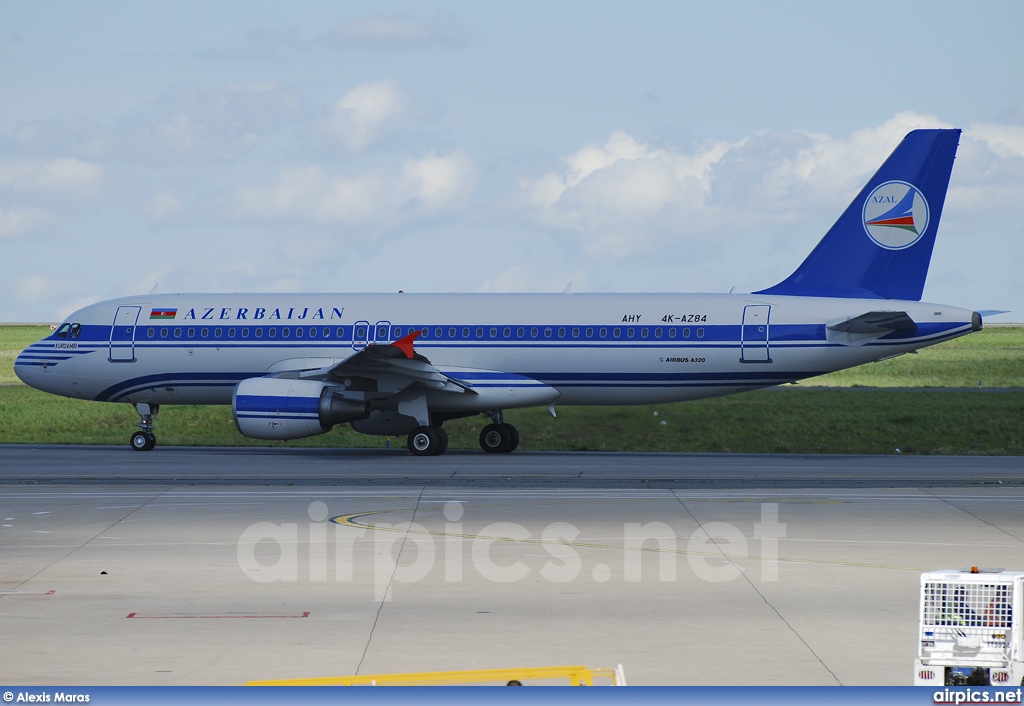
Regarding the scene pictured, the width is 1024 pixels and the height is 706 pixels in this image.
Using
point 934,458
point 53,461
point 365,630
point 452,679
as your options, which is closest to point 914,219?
point 934,458

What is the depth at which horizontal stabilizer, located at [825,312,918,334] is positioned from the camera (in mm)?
31578

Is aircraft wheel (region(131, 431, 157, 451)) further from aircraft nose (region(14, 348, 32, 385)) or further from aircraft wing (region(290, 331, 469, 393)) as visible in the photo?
aircraft wing (region(290, 331, 469, 393))

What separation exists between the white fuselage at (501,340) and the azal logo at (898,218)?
1818mm

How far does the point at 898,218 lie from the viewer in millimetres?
33125

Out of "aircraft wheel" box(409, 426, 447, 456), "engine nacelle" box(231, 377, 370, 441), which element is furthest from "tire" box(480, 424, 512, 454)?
"engine nacelle" box(231, 377, 370, 441)

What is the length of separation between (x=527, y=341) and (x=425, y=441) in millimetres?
3806

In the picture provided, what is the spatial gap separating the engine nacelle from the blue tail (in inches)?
505

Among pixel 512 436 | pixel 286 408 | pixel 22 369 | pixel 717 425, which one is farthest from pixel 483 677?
pixel 22 369

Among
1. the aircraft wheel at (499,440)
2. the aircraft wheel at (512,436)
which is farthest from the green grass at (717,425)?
the aircraft wheel at (499,440)

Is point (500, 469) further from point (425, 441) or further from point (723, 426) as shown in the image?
point (723, 426)

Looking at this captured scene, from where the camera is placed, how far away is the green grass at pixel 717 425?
37031mm

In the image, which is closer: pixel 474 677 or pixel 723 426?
pixel 474 677

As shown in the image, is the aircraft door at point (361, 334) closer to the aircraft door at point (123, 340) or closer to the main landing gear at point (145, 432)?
the main landing gear at point (145, 432)

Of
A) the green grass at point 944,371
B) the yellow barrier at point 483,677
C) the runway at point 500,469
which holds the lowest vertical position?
the yellow barrier at point 483,677
